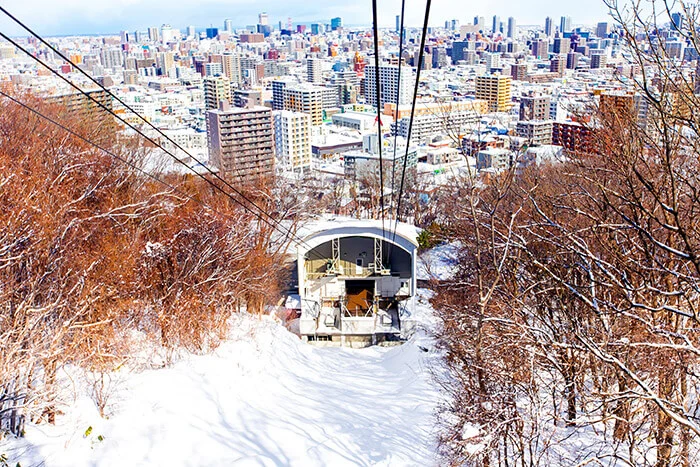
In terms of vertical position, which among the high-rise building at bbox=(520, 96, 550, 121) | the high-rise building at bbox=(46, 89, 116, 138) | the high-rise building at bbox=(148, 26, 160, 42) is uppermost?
the high-rise building at bbox=(148, 26, 160, 42)

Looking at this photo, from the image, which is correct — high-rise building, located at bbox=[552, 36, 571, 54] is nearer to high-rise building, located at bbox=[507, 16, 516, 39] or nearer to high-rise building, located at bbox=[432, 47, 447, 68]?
high-rise building, located at bbox=[432, 47, 447, 68]

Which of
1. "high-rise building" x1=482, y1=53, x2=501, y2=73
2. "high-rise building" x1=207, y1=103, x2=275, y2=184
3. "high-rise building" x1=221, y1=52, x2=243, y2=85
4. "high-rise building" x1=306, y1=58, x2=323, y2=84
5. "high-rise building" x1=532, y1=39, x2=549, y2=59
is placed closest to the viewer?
"high-rise building" x1=207, y1=103, x2=275, y2=184

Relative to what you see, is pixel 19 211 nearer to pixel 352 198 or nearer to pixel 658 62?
pixel 658 62

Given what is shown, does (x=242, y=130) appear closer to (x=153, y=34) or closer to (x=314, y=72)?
(x=314, y=72)

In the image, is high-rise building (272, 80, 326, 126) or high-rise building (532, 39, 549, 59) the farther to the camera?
high-rise building (532, 39, 549, 59)

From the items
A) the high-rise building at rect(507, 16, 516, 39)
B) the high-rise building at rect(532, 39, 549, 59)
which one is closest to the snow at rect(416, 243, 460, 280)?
the high-rise building at rect(532, 39, 549, 59)

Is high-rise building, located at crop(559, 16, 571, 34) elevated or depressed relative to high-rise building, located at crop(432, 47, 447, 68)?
elevated

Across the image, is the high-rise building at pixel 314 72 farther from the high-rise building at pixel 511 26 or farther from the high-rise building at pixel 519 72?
the high-rise building at pixel 511 26
